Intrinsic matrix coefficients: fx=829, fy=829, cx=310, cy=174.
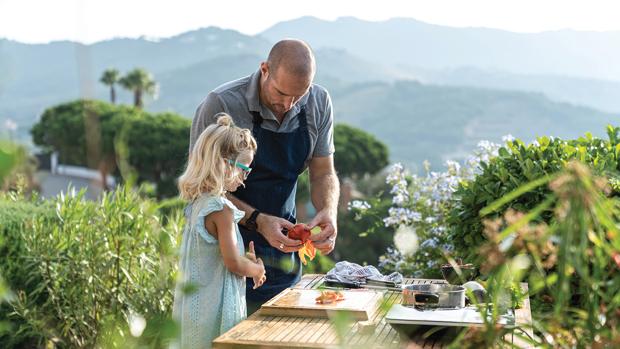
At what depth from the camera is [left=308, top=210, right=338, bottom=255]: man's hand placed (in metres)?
3.16

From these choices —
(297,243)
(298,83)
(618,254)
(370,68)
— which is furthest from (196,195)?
(370,68)

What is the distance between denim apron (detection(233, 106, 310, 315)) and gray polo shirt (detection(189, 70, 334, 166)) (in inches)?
1.2

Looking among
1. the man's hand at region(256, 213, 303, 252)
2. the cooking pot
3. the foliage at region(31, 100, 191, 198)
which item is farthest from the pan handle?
the foliage at region(31, 100, 191, 198)

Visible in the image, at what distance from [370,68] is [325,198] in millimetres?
131399

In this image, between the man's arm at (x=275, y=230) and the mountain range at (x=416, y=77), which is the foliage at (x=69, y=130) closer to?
the mountain range at (x=416, y=77)

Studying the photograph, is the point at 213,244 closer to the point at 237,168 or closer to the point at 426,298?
the point at 237,168

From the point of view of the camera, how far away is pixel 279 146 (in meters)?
3.50

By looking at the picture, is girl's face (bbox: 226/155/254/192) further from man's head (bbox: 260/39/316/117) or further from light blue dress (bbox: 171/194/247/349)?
man's head (bbox: 260/39/316/117)

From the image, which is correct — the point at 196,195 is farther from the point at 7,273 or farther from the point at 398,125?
the point at 398,125

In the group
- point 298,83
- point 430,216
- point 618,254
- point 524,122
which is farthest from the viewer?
point 524,122

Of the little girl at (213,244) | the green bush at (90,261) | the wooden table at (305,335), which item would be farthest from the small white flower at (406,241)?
the wooden table at (305,335)

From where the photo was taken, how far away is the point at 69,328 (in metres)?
4.50

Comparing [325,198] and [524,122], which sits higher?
[325,198]

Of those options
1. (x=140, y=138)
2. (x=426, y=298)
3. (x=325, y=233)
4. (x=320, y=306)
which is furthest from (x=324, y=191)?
(x=140, y=138)
